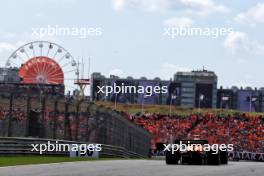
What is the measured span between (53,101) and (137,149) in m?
14.5

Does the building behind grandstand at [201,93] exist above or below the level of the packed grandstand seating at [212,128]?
above

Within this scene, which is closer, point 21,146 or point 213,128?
point 21,146

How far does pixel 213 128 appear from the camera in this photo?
262 feet

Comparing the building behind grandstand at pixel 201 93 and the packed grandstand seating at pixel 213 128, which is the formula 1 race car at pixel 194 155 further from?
the building behind grandstand at pixel 201 93

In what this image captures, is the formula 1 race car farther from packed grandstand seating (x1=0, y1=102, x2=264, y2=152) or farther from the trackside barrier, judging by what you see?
packed grandstand seating (x1=0, y1=102, x2=264, y2=152)

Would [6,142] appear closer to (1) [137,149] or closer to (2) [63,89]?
(1) [137,149]

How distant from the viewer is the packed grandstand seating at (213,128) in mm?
77387

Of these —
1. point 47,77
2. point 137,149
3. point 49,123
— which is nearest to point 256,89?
point 47,77

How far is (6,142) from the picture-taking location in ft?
81.5

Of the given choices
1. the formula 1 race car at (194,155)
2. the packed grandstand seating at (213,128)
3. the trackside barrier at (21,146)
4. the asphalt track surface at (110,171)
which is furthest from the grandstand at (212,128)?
the asphalt track surface at (110,171)

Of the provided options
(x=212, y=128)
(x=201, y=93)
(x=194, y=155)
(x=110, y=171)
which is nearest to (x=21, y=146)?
(x=194, y=155)

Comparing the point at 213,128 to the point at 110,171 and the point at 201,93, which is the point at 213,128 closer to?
the point at 110,171

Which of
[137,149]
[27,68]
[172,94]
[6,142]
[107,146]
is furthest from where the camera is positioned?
[172,94]

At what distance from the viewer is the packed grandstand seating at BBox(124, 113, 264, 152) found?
7739cm
